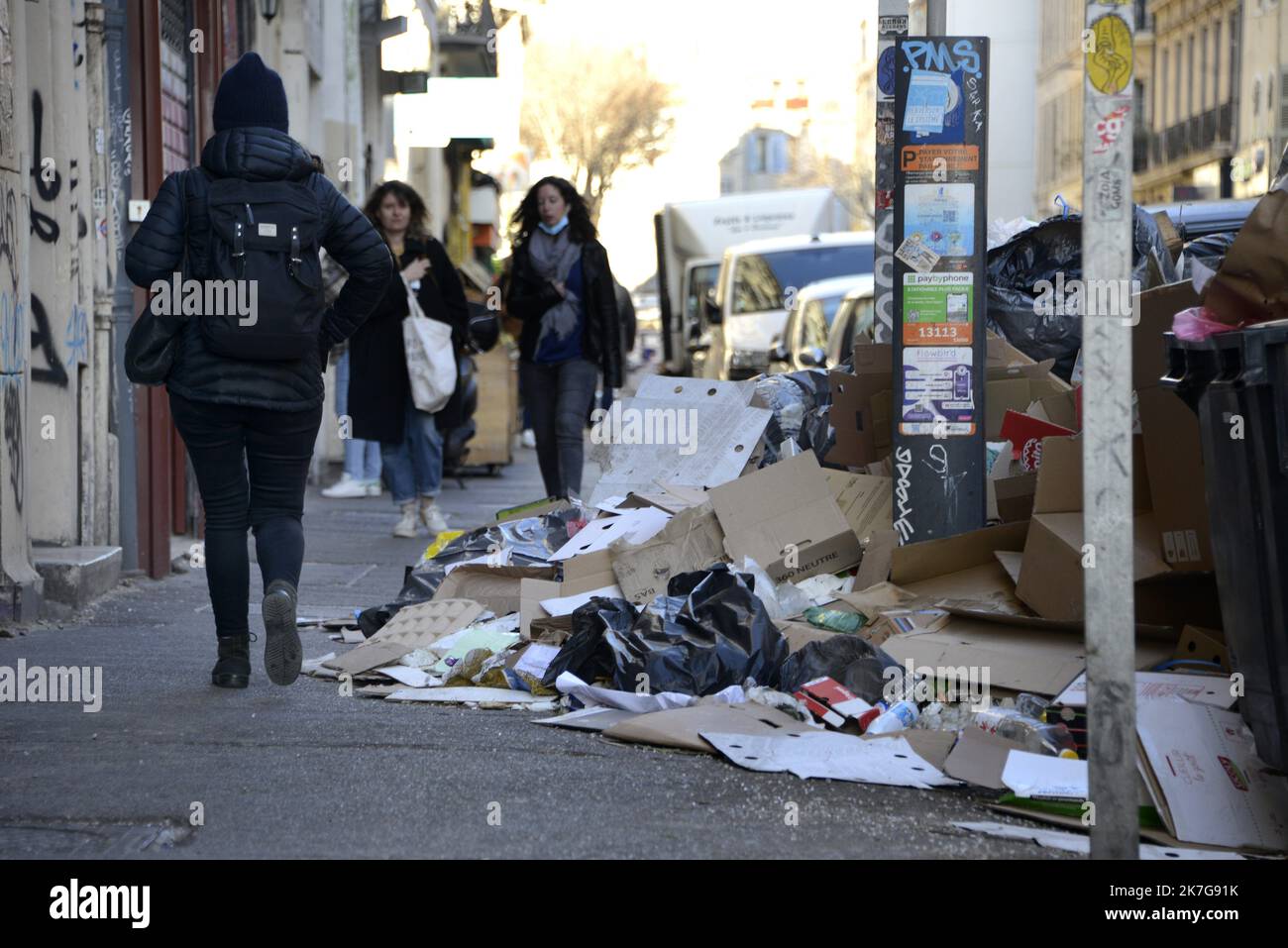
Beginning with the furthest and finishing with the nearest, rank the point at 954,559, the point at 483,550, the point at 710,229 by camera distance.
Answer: the point at 710,229 → the point at 483,550 → the point at 954,559

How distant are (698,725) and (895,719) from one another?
1.86 ft

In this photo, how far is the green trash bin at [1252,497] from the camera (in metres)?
4.32

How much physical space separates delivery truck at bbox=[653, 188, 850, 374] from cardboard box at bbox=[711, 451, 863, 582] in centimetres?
2132

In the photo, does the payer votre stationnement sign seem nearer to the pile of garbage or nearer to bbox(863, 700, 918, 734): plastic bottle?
the pile of garbage

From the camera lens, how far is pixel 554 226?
10.5m

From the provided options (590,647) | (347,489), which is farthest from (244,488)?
(347,489)

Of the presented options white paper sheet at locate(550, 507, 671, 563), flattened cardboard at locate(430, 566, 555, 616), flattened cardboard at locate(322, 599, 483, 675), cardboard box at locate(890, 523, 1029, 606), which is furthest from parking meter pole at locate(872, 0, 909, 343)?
flattened cardboard at locate(322, 599, 483, 675)

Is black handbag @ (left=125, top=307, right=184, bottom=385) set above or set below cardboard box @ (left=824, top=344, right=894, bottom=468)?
above

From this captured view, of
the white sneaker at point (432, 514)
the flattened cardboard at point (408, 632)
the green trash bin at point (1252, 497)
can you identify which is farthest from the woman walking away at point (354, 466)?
the green trash bin at point (1252, 497)

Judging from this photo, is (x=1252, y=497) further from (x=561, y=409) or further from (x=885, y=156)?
(x=561, y=409)

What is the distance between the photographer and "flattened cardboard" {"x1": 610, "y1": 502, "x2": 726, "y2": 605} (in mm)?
6816

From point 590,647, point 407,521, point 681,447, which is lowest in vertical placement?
Answer: point 407,521

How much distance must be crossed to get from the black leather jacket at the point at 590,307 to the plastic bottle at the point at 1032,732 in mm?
5357
